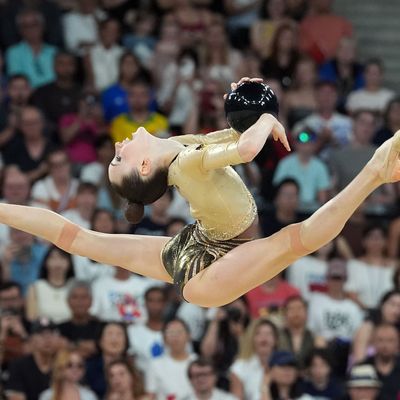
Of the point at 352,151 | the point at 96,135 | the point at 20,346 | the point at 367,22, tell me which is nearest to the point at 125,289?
the point at 20,346

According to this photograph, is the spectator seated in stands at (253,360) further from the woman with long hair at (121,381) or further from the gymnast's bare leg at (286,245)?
the gymnast's bare leg at (286,245)

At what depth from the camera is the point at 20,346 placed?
29.2ft

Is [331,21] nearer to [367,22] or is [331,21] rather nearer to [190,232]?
[367,22]

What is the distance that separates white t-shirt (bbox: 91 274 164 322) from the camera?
30.7 feet

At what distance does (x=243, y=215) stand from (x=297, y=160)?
14.4ft

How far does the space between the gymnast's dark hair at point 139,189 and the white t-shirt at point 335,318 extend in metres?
3.66

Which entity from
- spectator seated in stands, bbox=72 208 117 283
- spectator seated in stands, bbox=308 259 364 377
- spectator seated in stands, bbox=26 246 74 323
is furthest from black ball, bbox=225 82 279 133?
spectator seated in stands, bbox=308 259 364 377

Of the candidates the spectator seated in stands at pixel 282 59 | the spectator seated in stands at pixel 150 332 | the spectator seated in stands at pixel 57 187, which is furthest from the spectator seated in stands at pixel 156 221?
the spectator seated in stands at pixel 282 59

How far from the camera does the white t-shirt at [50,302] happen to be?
9.18 meters

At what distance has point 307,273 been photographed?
9.92m

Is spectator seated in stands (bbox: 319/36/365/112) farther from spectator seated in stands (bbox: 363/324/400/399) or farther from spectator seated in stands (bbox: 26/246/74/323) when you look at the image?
spectator seated in stands (bbox: 26/246/74/323)

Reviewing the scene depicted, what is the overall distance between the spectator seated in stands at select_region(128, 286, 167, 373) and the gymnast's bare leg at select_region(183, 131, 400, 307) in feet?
9.36

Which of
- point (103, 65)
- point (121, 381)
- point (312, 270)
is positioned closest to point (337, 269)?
point (312, 270)

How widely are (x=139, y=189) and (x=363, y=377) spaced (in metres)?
3.13
